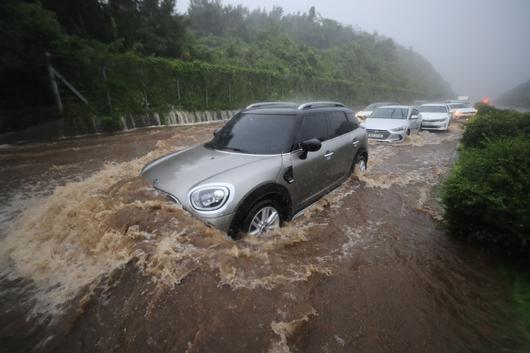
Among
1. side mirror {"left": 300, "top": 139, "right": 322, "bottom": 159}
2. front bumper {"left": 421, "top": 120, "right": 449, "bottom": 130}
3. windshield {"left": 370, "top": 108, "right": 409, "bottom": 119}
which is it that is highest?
side mirror {"left": 300, "top": 139, "right": 322, "bottom": 159}

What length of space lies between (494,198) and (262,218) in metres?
2.72

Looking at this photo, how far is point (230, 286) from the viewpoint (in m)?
2.42

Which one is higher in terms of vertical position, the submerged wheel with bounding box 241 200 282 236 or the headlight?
the headlight

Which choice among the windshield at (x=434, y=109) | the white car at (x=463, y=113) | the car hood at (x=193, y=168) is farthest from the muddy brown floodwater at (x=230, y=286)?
the white car at (x=463, y=113)

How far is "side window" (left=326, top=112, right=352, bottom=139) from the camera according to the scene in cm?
482

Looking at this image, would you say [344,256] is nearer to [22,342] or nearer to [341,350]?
[341,350]

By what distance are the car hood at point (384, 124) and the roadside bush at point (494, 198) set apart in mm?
7424

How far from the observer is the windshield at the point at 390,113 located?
1163 centimetres

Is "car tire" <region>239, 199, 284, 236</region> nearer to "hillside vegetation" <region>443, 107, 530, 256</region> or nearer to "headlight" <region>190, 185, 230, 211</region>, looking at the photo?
"headlight" <region>190, 185, 230, 211</region>

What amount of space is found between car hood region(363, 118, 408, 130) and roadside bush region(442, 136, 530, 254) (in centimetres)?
742

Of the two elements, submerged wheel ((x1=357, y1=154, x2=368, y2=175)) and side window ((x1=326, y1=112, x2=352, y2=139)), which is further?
submerged wheel ((x1=357, y1=154, x2=368, y2=175))

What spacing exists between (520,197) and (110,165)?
8670mm

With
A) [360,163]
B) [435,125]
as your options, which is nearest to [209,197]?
[360,163]

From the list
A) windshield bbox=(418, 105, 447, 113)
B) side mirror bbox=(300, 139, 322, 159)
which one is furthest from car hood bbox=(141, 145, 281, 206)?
windshield bbox=(418, 105, 447, 113)
